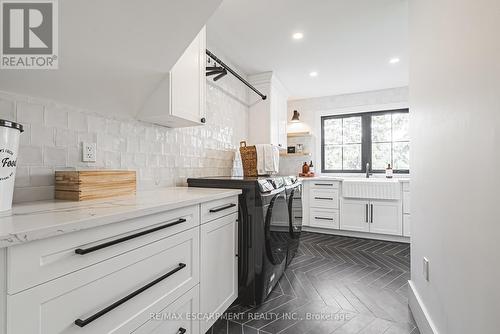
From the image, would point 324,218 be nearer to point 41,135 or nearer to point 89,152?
point 89,152

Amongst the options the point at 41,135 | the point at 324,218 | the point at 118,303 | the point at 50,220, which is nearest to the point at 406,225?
the point at 324,218

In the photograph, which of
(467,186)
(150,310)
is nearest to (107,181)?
(150,310)

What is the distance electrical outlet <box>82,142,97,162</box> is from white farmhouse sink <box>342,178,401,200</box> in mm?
3339

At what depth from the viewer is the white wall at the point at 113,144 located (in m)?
1.13

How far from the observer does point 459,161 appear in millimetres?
1000

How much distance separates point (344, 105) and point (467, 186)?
3.82 m

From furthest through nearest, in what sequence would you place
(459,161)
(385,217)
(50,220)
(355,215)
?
(355,215) < (385,217) < (459,161) < (50,220)

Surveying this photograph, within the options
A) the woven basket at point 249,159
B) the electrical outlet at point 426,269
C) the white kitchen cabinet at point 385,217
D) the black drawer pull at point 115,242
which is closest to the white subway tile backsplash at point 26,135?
the black drawer pull at point 115,242

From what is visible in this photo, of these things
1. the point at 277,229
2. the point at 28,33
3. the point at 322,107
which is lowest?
the point at 277,229

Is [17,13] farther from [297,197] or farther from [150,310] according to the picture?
[297,197]

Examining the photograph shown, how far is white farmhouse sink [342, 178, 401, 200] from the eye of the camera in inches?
133

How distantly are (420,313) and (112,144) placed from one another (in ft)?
7.49

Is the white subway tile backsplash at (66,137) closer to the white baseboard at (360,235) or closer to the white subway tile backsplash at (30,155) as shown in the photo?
the white subway tile backsplash at (30,155)

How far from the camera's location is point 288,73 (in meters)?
3.51
